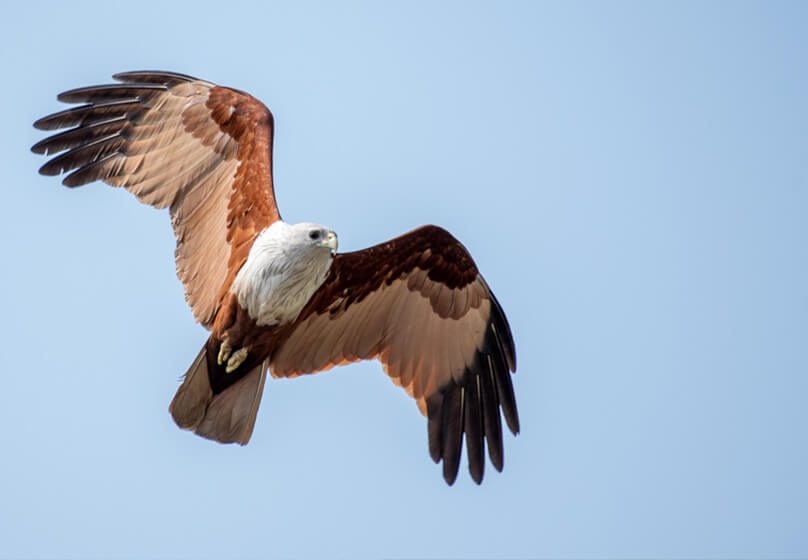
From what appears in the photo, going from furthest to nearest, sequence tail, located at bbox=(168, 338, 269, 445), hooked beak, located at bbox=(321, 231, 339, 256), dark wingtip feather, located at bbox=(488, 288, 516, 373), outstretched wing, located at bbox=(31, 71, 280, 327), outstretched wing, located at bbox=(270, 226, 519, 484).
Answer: dark wingtip feather, located at bbox=(488, 288, 516, 373)
outstretched wing, located at bbox=(270, 226, 519, 484)
outstretched wing, located at bbox=(31, 71, 280, 327)
tail, located at bbox=(168, 338, 269, 445)
hooked beak, located at bbox=(321, 231, 339, 256)

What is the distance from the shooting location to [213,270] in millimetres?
9297

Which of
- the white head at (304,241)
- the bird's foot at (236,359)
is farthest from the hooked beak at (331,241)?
the bird's foot at (236,359)

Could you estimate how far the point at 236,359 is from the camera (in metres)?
8.98

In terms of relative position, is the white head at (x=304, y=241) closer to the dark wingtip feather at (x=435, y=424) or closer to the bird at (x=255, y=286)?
the bird at (x=255, y=286)

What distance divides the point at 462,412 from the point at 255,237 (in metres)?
2.55

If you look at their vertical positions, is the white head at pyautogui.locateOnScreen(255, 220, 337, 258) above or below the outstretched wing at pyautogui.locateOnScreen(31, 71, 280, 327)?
below

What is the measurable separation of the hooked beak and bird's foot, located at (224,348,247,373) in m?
1.34

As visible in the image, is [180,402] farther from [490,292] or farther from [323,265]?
[490,292]

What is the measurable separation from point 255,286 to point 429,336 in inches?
78.4

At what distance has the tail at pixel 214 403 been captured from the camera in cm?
890

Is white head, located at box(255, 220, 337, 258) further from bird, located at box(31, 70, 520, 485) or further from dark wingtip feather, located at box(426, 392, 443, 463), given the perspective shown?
dark wingtip feather, located at box(426, 392, 443, 463)

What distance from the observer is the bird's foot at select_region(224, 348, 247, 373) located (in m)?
8.95

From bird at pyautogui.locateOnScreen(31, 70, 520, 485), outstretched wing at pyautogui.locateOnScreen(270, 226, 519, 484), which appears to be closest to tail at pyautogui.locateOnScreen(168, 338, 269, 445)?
bird at pyautogui.locateOnScreen(31, 70, 520, 485)

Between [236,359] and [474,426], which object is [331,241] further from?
[474,426]
